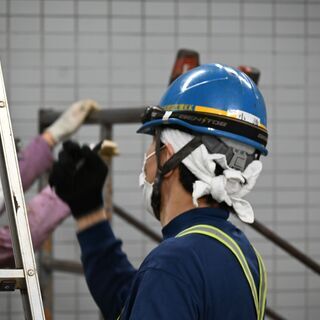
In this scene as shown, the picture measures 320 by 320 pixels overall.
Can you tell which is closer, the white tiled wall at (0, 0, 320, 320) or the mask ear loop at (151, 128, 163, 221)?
the mask ear loop at (151, 128, 163, 221)

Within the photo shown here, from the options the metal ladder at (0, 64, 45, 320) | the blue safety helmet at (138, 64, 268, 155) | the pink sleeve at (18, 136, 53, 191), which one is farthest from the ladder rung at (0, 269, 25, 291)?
the pink sleeve at (18, 136, 53, 191)

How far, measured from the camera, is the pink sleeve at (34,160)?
330 cm

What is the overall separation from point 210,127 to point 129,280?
23.8 inches

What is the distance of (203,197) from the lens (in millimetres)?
1756

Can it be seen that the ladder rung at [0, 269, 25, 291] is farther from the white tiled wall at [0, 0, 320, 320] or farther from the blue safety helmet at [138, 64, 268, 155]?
the white tiled wall at [0, 0, 320, 320]

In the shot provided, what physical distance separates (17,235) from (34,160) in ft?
6.02

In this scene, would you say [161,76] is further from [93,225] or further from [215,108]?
[215,108]

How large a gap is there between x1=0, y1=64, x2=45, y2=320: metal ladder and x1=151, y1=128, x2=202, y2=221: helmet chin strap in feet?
1.28

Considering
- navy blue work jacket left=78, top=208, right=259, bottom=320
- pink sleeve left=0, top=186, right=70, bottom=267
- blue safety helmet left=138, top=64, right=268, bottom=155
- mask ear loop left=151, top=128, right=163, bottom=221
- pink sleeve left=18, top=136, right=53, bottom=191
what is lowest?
pink sleeve left=0, top=186, right=70, bottom=267

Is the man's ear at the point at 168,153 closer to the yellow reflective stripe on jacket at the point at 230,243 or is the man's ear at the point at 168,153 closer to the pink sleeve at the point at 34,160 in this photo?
the yellow reflective stripe on jacket at the point at 230,243

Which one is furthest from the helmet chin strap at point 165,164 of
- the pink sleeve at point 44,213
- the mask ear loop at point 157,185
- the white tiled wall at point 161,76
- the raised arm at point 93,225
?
the white tiled wall at point 161,76

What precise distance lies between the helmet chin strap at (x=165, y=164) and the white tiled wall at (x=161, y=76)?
9.83ft

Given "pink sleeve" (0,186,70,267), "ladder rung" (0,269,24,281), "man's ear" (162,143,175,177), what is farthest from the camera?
"pink sleeve" (0,186,70,267)

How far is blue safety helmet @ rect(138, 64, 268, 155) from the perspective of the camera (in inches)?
69.1
